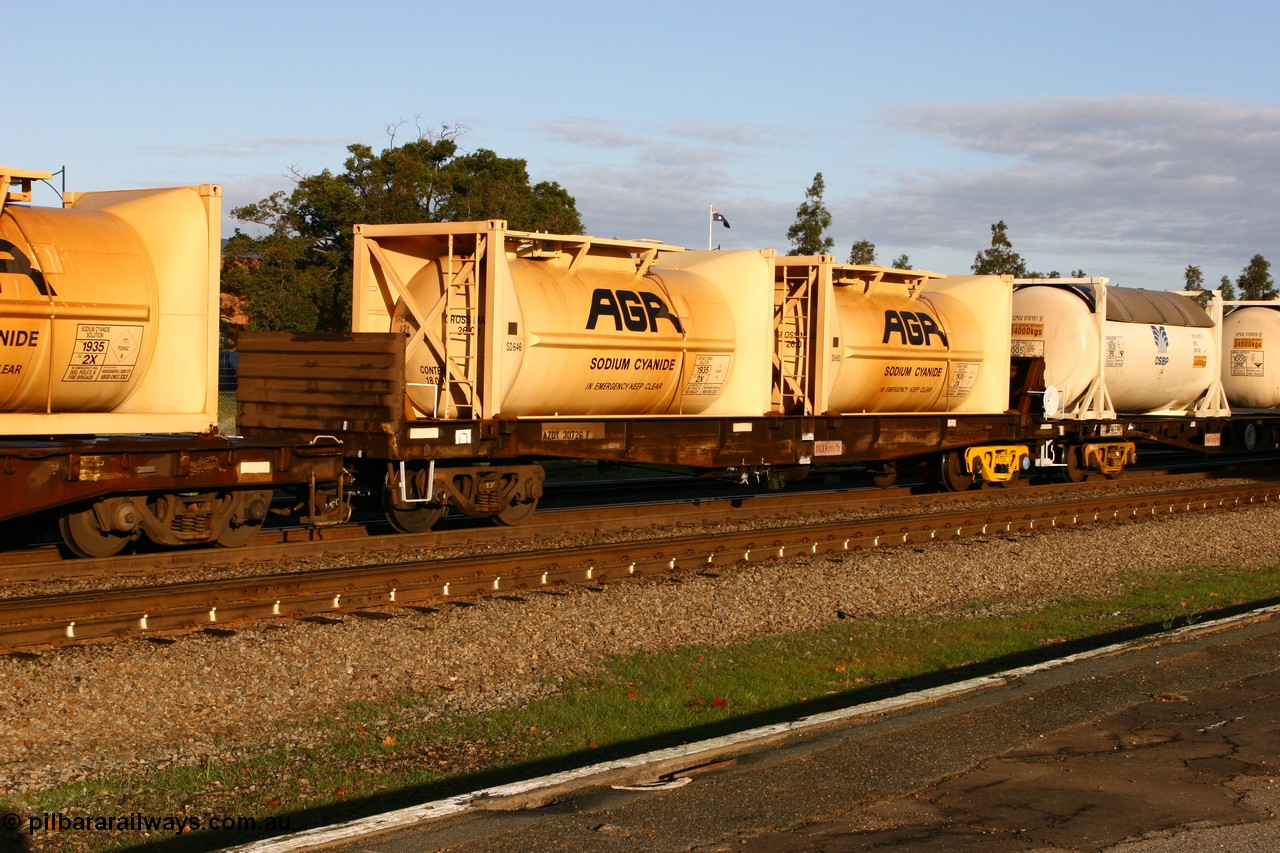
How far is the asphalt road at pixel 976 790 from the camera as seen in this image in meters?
5.24

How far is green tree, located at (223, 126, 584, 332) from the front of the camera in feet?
119

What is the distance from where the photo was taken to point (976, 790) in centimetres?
594

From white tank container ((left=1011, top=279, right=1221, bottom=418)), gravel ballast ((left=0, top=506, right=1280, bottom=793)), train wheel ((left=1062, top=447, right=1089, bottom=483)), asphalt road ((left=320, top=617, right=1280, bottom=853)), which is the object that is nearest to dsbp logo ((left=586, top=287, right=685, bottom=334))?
gravel ballast ((left=0, top=506, right=1280, bottom=793))

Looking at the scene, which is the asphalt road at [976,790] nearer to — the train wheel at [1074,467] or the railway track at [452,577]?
the railway track at [452,577]

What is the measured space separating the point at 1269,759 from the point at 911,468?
16813 mm

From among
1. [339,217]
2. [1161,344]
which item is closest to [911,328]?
[1161,344]

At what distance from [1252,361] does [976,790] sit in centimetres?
2507

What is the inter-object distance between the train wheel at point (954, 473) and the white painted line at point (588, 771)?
12.6 meters

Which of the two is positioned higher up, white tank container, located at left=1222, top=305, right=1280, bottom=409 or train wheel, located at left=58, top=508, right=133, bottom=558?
white tank container, located at left=1222, top=305, right=1280, bottom=409

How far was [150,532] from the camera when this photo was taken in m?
12.3

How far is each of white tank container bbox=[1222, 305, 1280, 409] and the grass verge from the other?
17.8 m

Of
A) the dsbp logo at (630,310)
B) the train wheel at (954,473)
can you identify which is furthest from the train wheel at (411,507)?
the train wheel at (954,473)

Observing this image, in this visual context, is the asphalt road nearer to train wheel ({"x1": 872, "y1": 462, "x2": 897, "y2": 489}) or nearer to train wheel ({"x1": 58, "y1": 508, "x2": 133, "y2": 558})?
train wheel ({"x1": 58, "y1": 508, "x2": 133, "y2": 558})

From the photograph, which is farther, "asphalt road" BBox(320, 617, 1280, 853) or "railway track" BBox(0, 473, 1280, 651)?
"railway track" BBox(0, 473, 1280, 651)
